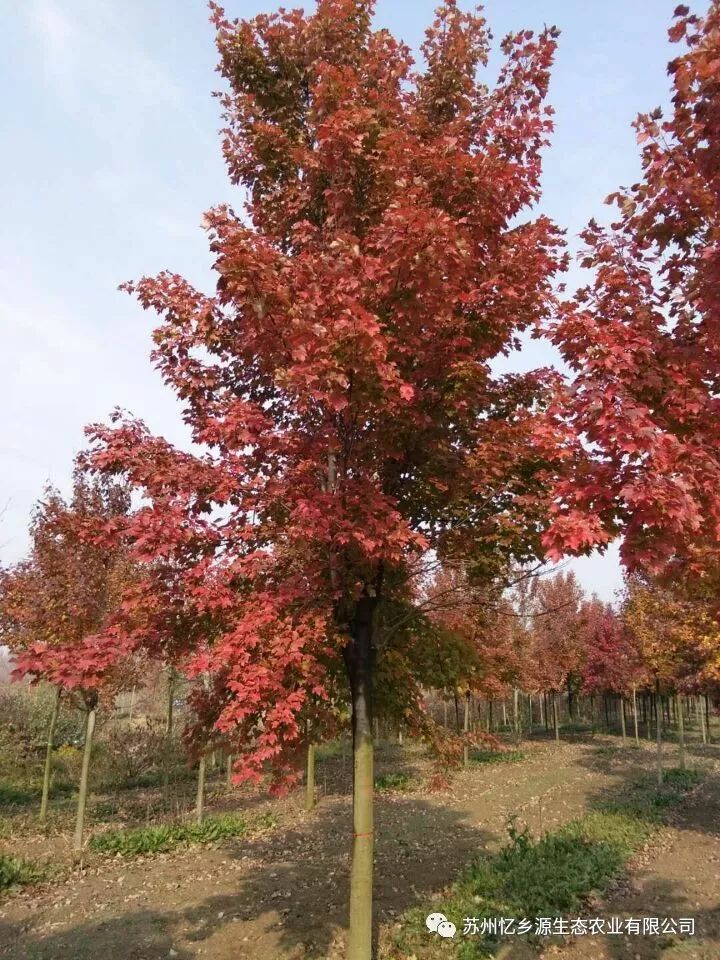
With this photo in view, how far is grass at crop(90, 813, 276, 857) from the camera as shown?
10453mm

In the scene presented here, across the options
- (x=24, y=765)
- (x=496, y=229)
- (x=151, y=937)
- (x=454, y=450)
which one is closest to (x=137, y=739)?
(x=24, y=765)

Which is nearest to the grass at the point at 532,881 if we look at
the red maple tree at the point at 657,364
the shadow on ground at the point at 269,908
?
the shadow on ground at the point at 269,908

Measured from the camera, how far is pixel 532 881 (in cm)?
765

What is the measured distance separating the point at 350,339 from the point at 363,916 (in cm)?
427

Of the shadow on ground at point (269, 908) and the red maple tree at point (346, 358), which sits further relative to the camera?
the shadow on ground at point (269, 908)

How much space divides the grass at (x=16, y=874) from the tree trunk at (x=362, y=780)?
6.30 meters

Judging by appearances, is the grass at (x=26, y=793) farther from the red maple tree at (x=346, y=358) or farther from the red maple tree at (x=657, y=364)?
the red maple tree at (x=657, y=364)

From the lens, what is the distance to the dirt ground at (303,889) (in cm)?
650

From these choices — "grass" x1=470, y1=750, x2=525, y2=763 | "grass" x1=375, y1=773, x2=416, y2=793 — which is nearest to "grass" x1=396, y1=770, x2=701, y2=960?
"grass" x1=375, y1=773, x2=416, y2=793

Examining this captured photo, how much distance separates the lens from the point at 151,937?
269 inches

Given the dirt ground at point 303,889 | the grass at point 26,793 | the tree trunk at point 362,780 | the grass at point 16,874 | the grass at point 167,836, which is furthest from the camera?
the grass at point 26,793

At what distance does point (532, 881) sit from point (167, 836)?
6.47m

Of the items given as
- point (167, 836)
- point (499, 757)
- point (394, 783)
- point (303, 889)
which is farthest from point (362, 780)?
point (499, 757)

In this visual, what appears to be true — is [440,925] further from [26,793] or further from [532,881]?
[26,793]
